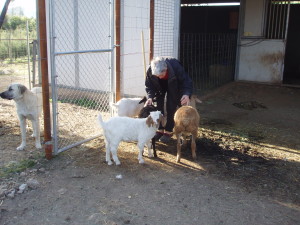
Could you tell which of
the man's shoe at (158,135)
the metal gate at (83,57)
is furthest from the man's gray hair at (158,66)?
Answer: the metal gate at (83,57)

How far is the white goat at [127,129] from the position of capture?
4.28 metres

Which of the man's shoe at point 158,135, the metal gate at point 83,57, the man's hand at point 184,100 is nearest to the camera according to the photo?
the man's hand at point 184,100

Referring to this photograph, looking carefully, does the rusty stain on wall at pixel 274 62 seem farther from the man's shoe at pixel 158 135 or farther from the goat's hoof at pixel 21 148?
the goat's hoof at pixel 21 148

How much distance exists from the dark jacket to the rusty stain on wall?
6188 millimetres

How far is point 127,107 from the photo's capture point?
5.26 metres

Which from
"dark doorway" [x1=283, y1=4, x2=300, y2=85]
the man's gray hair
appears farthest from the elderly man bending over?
"dark doorway" [x1=283, y1=4, x2=300, y2=85]

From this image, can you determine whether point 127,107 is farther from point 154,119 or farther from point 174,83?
point 154,119

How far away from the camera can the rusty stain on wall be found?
10117 mm

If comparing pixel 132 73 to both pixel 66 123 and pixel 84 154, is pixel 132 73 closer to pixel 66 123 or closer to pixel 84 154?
pixel 66 123

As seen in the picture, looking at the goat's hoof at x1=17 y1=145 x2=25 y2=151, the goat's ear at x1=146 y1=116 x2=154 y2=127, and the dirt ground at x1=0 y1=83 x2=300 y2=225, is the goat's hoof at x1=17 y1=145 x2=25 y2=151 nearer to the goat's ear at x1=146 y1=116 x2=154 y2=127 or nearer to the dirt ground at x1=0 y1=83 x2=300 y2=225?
the dirt ground at x1=0 y1=83 x2=300 y2=225

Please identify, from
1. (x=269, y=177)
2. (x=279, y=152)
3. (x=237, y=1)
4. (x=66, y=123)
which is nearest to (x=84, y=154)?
(x=66, y=123)

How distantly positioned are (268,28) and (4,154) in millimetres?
8801

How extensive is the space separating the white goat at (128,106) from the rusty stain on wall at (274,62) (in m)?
6.45

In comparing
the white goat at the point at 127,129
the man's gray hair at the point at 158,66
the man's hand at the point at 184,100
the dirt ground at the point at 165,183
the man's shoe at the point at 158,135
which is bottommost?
the dirt ground at the point at 165,183
